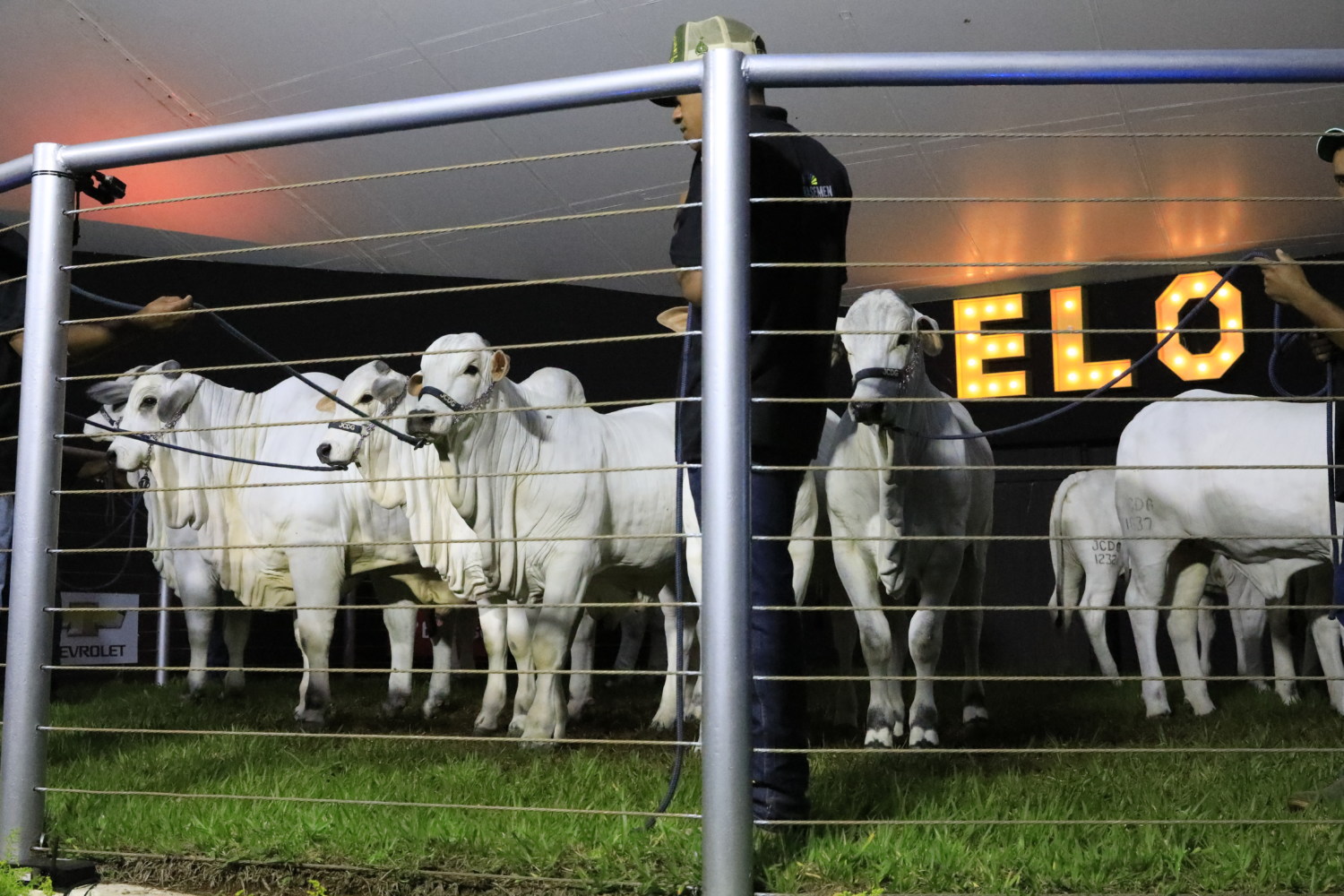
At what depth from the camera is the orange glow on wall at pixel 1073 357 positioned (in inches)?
381

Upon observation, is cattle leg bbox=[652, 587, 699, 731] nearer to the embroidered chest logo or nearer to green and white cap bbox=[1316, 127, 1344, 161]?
the embroidered chest logo

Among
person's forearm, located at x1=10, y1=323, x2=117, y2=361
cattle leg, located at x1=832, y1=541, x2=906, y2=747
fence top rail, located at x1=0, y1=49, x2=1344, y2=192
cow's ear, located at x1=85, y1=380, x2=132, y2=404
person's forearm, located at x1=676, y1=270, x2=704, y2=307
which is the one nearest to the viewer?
fence top rail, located at x1=0, y1=49, x2=1344, y2=192

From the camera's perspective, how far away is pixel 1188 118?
7422 mm

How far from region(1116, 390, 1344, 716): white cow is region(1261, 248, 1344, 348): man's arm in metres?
2.17

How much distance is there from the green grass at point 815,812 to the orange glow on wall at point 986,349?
5.82 meters

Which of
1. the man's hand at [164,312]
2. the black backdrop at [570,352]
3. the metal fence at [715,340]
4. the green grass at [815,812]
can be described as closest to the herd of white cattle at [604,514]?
the green grass at [815,812]

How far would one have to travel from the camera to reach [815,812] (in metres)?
2.46

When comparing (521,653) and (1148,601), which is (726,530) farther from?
(1148,601)

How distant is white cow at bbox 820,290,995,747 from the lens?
413 cm

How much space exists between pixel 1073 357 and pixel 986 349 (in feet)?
2.38

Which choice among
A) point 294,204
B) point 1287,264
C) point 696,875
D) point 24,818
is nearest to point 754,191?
point 1287,264

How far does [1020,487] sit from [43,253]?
9.03m

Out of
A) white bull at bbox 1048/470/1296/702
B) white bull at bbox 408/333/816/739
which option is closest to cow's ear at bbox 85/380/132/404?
white bull at bbox 408/333/816/739

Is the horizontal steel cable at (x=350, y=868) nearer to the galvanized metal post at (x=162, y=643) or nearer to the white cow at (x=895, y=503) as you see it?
the white cow at (x=895, y=503)
